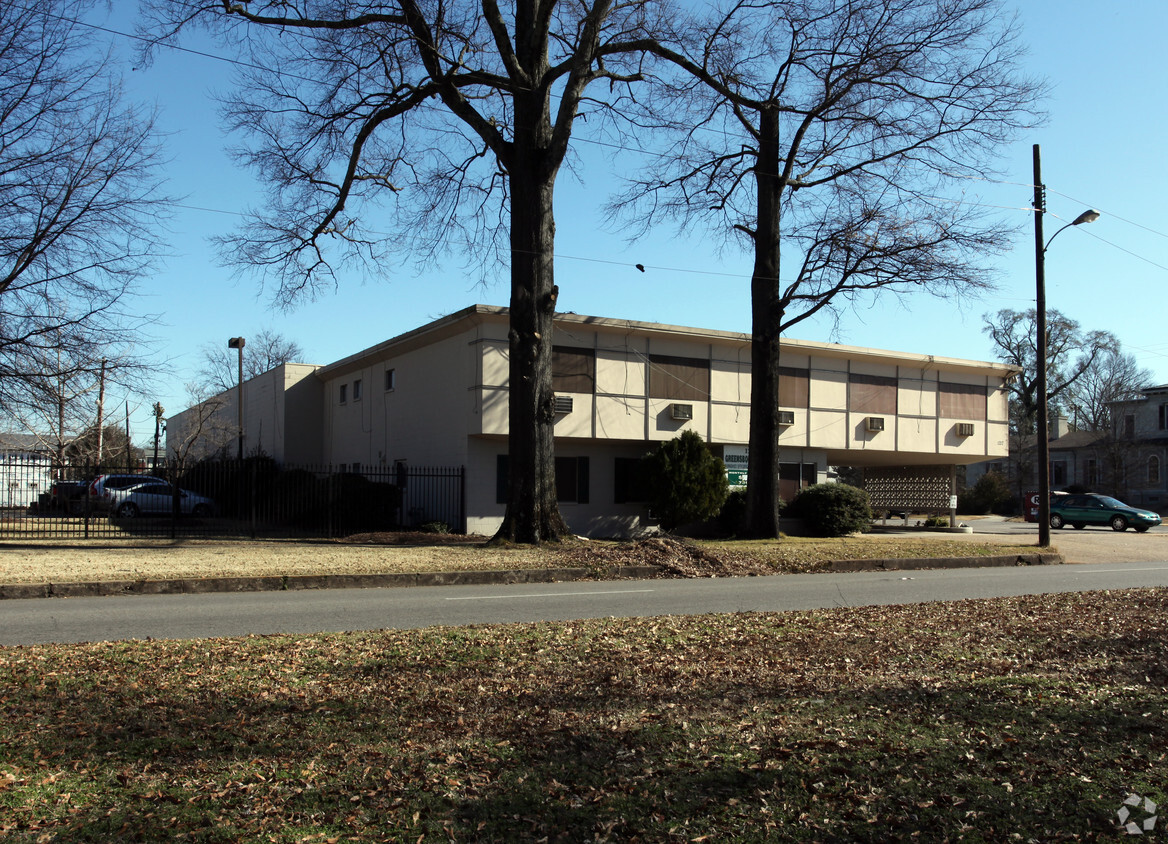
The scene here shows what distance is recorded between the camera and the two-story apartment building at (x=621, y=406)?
2566 cm

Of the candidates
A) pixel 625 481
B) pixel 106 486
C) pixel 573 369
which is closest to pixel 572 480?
pixel 625 481

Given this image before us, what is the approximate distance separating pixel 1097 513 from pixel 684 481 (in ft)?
71.0

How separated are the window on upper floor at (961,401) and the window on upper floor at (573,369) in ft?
47.3

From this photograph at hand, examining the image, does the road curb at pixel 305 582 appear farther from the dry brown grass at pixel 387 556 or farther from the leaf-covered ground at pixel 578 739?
the leaf-covered ground at pixel 578 739

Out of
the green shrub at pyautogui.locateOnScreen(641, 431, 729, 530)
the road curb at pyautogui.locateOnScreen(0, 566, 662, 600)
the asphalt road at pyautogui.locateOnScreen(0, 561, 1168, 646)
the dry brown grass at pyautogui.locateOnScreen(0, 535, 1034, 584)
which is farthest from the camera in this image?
the green shrub at pyautogui.locateOnScreen(641, 431, 729, 530)

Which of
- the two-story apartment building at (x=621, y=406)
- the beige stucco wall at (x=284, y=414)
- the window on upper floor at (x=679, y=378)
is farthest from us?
the beige stucco wall at (x=284, y=414)

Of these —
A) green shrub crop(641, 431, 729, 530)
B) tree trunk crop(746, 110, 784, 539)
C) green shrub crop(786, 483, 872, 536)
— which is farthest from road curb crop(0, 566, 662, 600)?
green shrub crop(786, 483, 872, 536)

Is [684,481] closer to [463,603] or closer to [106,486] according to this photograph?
[463,603]

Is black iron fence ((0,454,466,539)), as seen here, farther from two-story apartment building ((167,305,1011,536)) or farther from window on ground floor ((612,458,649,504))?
window on ground floor ((612,458,649,504))

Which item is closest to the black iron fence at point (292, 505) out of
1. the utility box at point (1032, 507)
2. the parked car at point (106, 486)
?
the parked car at point (106, 486)

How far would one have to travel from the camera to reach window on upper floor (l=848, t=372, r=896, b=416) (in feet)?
106

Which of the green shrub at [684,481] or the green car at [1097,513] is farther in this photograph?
the green car at [1097,513]

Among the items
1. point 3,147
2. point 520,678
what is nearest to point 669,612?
point 520,678

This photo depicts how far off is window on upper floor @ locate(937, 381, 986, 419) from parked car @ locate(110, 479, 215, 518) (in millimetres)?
25786
